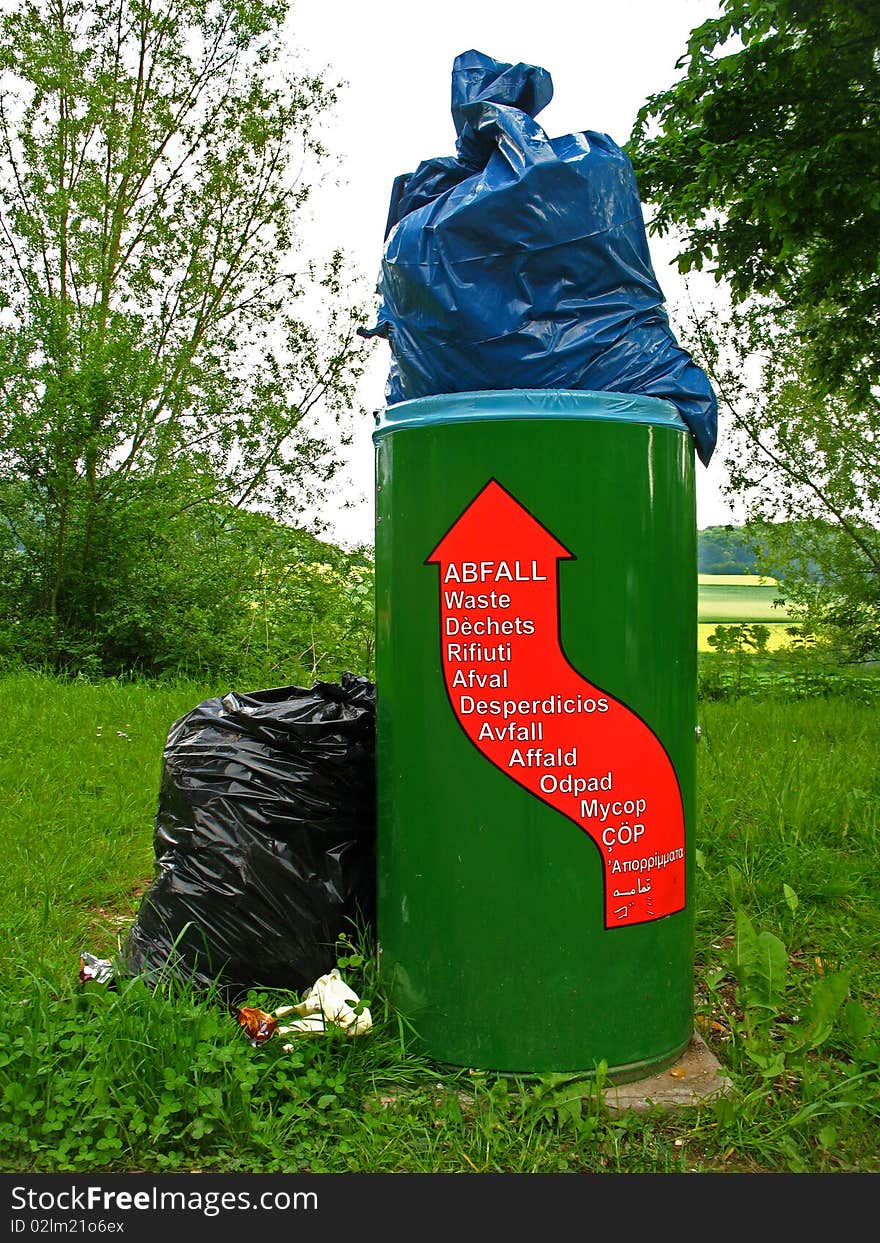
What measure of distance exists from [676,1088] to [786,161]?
5241 millimetres

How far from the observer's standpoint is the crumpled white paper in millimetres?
2266

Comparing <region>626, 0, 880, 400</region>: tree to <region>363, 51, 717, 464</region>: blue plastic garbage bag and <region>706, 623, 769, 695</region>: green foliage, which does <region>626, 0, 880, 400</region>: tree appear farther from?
<region>363, 51, 717, 464</region>: blue plastic garbage bag

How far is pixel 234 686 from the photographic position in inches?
301

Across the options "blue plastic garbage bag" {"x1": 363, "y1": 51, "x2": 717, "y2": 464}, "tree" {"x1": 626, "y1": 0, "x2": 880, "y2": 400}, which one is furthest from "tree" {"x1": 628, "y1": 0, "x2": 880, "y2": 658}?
"blue plastic garbage bag" {"x1": 363, "y1": 51, "x2": 717, "y2": 464}

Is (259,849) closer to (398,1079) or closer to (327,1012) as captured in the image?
(327,1012)

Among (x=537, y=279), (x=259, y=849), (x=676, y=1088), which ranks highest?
(x=537, y=279)

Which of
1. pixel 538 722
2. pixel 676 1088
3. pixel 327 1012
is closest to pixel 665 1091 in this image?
pixel 676 1088

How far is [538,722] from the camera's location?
212cm

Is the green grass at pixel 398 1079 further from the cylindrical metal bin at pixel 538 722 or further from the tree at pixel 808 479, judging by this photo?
the tree at pixel 808 479

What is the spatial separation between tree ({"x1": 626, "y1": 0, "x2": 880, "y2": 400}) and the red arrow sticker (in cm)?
434

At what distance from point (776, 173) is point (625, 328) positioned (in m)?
4.37

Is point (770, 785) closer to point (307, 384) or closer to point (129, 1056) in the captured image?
point (129, 1056)

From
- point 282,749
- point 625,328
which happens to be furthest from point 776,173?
point 282,749

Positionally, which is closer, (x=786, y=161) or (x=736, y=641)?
(x=786, y=161)
